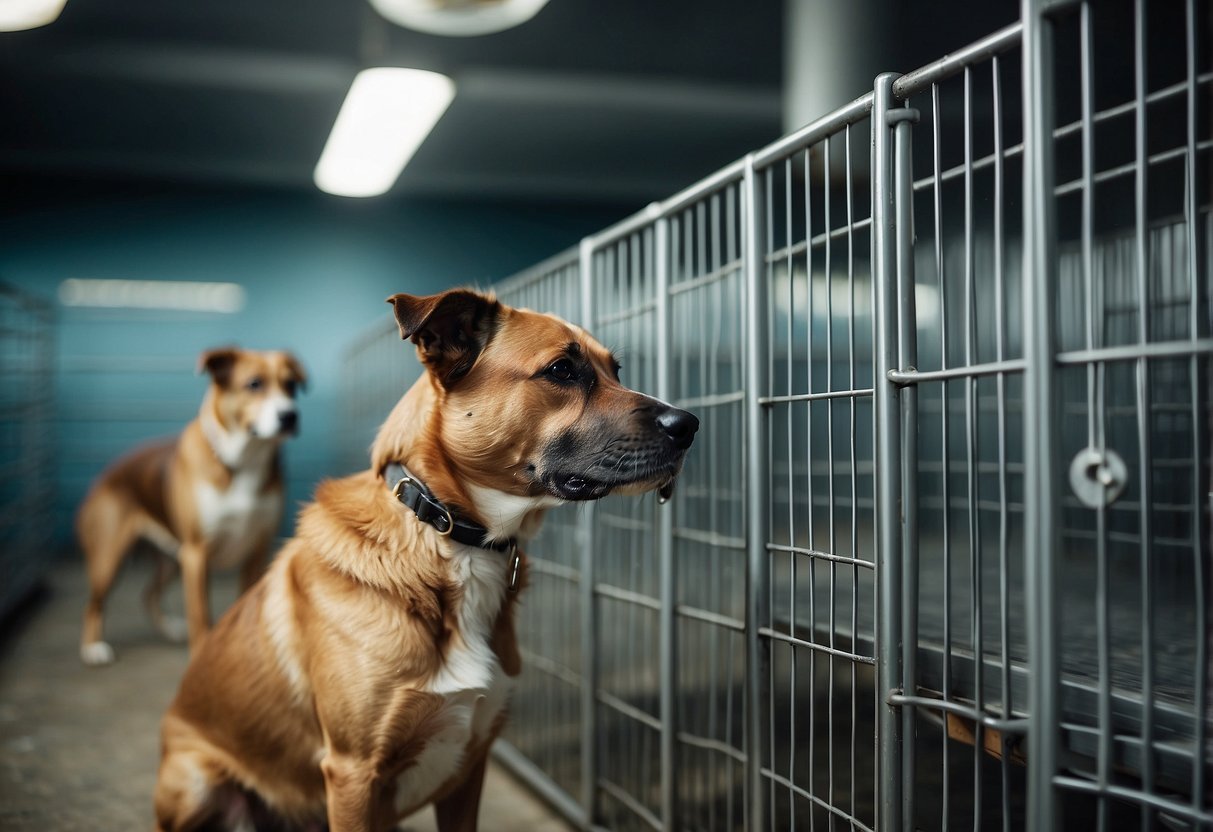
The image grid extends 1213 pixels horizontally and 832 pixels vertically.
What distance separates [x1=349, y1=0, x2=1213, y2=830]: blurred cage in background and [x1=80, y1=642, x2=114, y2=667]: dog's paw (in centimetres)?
221

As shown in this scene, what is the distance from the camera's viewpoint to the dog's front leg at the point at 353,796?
5.19 ft

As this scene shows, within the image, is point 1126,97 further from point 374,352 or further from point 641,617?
point 374,352

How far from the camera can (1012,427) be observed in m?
4.07

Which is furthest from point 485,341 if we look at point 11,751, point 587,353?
point 11,751

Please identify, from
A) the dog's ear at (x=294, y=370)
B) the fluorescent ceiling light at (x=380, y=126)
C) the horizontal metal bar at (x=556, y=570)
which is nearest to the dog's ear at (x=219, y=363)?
the dog's ear at (x=294, y=370)

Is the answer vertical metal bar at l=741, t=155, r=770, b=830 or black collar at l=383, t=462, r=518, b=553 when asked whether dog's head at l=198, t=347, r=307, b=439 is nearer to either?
black collar at l=383, t=462, r=518, b=553

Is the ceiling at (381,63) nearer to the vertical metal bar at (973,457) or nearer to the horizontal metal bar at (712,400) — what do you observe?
the horizontal metal bar at (712,400)

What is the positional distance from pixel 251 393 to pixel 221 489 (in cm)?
45

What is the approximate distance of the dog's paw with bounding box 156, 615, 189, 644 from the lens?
15.0 ft

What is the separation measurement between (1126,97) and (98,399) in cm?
719

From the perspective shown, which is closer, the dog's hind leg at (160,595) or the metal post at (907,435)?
the metal post at (907,435)

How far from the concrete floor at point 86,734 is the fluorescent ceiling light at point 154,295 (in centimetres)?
288

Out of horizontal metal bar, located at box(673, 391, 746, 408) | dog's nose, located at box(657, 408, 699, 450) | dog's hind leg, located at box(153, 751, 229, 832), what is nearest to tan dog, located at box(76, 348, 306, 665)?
dog's hind leg, located at box(153, 751, 229, 832)

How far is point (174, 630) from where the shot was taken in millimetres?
4672
